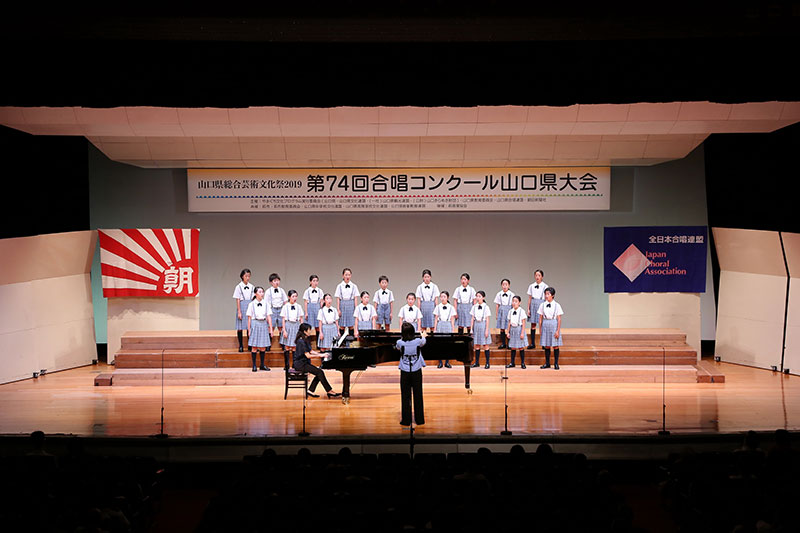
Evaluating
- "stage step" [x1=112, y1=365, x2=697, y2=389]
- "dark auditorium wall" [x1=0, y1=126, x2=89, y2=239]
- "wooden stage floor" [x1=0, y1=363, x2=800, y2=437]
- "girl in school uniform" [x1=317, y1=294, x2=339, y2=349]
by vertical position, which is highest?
"dark auditorium wall" [x1=0, y1=126, x2=89, y2=239]

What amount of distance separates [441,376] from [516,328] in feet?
4.52

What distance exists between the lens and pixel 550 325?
11.8m

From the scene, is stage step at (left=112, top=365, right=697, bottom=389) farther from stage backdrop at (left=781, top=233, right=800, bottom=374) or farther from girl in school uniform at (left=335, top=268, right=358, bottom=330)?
stage backdrop at (left=781, top=233, right=800, bottom=374)

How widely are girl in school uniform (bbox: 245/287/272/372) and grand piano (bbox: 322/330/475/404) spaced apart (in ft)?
6.23

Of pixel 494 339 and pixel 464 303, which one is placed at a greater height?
pixel 464 303

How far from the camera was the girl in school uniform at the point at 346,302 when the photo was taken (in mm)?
12406

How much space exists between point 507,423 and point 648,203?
6.65m

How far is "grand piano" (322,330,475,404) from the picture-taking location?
32.7 ft

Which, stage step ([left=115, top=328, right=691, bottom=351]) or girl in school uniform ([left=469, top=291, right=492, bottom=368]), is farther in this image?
stage step ([left=115, top=328, right=691, bottom=351])

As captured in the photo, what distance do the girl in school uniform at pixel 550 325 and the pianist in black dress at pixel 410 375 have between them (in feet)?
10.9

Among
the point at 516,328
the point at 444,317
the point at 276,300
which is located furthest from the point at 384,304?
the point at 516,328

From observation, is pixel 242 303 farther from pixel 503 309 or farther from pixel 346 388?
pixel 503 309

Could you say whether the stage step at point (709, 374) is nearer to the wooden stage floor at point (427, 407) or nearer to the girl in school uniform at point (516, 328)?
the wooden stage floor at point (427, 407)

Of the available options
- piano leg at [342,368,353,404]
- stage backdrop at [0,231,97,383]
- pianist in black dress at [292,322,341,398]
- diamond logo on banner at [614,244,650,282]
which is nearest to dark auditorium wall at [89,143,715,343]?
stage backdrop at [0,231,97,383]
